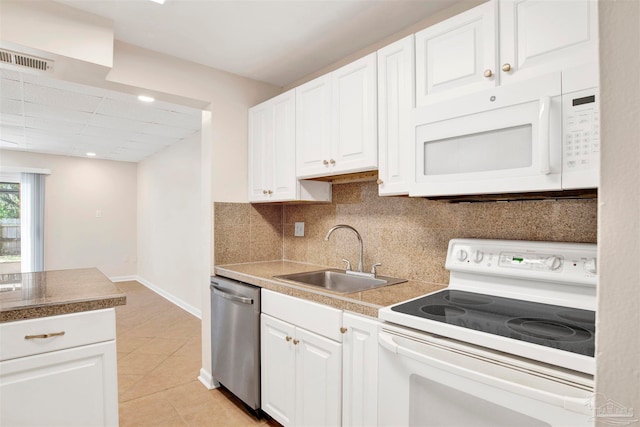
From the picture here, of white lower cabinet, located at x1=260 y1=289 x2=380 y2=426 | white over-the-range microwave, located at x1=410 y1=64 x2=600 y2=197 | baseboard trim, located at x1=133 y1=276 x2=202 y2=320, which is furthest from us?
baseboard trim, located at x1=133 y1=276 x2=202 y2=320

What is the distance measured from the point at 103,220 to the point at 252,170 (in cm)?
496

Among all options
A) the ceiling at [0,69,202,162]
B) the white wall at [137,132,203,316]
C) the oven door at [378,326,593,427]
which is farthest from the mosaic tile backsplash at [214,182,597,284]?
the ceiling at [0,69,202,162]

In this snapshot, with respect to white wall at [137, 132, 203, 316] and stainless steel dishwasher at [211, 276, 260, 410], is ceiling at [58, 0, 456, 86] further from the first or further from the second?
white wall at [137, 132, 203, 316]

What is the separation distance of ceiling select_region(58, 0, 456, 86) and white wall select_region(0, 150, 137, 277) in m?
4.90

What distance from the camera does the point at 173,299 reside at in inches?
196

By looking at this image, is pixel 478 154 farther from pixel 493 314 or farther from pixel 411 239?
pixel 411 239

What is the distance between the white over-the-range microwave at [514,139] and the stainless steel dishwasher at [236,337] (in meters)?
1.26

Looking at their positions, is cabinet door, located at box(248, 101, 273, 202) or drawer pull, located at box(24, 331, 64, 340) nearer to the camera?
drawer pull, located at box(24, 331, 64, 340)

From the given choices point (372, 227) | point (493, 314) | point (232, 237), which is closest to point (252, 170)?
point (232, 237)

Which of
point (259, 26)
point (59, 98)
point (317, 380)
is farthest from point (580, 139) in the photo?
point (59, 98)

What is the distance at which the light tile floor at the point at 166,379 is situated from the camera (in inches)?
85.3

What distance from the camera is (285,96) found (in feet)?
7.86

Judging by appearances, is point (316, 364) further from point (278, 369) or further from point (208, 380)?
point (208, 380)

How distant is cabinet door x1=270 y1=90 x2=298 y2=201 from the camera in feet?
7.67
